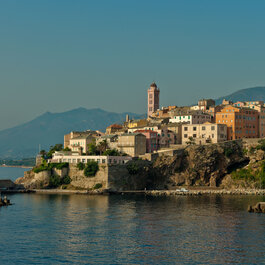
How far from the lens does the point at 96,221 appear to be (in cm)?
6469

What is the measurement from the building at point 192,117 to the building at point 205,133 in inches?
180

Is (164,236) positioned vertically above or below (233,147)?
below

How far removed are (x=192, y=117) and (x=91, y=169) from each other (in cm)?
2848

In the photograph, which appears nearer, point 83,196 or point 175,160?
point 83,196

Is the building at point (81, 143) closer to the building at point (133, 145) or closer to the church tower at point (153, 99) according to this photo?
the building at point (133, 145)

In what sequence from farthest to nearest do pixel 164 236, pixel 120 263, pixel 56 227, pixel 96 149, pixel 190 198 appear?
pixel 96 149, pixel 190 198, pixel 56 227, pixel 164 236, pixel 120 263

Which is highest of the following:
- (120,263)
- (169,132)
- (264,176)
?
(169,132)

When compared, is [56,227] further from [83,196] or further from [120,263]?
[83,196]

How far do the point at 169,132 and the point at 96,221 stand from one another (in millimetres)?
49788

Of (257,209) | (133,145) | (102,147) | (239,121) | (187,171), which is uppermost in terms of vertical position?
(239,121)

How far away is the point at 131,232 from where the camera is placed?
191ft

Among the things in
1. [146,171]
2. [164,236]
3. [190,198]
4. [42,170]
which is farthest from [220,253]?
[42,170]

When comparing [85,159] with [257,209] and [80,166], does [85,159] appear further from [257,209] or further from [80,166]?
[257,209]

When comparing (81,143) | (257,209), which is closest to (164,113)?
(81,143)
